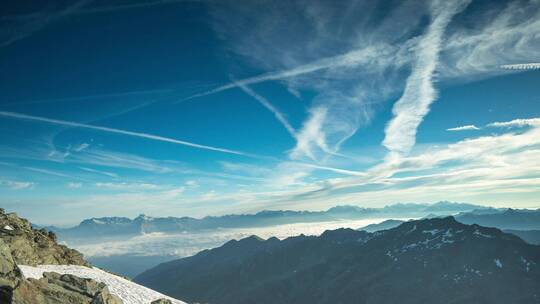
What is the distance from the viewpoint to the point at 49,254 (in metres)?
55.6

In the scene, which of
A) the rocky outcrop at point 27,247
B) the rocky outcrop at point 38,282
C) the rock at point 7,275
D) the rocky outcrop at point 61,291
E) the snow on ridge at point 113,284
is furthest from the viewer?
the rocky outcrop at point 27,247

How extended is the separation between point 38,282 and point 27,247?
71.0 feet

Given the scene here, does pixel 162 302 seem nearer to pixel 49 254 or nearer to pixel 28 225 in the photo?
pixel 49 254

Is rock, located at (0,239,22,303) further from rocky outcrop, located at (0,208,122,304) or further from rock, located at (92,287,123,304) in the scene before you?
rock, located at (92,287,123,304)

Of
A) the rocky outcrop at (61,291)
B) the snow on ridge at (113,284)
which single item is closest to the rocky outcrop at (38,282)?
the rocky outcrop at (61,291)

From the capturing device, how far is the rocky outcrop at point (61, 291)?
29.0 metres

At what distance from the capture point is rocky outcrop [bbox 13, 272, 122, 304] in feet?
95.1

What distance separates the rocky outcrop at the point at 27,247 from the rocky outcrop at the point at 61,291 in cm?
883

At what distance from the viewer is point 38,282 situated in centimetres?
3416

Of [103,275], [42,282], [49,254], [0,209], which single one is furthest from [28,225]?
[42,282]

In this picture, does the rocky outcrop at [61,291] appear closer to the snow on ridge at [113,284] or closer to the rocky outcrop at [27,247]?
the snow on ridge at [113,284]

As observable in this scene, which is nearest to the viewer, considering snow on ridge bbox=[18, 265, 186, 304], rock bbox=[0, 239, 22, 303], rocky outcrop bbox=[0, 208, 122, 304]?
rock bbox=[0, 239, 22, 303]

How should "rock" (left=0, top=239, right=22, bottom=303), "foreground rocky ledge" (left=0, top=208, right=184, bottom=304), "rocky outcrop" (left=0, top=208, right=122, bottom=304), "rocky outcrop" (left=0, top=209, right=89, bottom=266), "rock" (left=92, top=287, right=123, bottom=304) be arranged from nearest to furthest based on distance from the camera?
1. "rock" (left=0, top=239, right=22, bottom=303)
2. "rocky outcrop" (left=0, top=208, right=122, bottom=304)
3. "foreground rocky ledge" (left=0, top=208, right=184, bottom=304)
4. "rock" (left=92, top=287, right=123, bottom=304)
5. "rocky outcrop" (left=0, top=209, right=89, bottom=266)

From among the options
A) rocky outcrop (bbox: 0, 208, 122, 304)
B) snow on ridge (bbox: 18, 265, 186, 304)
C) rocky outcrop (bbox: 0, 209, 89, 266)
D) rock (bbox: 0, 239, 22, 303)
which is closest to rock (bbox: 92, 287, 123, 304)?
rocky outcrop (bbox: 0, 208, 122, 304)
